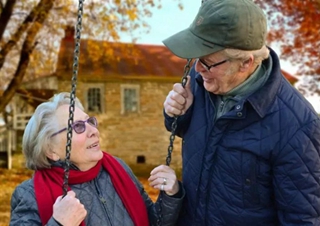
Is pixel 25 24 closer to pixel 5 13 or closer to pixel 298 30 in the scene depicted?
pixel 5 13

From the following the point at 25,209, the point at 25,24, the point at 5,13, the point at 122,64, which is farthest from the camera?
the point at 122,64

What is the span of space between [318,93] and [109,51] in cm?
645

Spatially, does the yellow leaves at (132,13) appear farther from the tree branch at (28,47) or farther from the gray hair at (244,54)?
the gray hair at (244,54)

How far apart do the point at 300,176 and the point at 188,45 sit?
663 millimetres

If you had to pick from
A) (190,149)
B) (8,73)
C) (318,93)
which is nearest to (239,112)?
(190,149)

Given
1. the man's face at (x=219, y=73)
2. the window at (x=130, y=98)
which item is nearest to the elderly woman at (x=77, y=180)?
the man's face at (x=219, y=73)

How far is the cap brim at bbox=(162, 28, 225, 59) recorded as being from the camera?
5.63 ft

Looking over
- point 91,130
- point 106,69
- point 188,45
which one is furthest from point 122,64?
point 188,45

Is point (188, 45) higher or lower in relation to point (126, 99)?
higher

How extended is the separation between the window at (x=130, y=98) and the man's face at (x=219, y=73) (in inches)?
618

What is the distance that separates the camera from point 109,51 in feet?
40.2

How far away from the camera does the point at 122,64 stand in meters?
18.0

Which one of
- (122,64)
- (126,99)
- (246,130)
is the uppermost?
(246,130)

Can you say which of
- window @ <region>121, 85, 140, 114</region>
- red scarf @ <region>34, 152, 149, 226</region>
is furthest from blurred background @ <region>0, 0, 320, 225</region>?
red scarf @ <region>34, 152, 149, 226</region>
